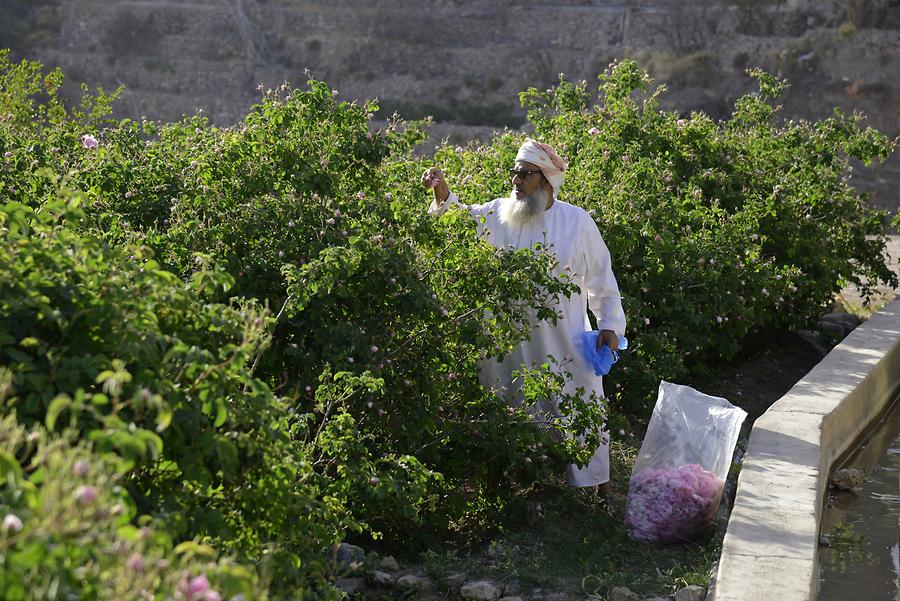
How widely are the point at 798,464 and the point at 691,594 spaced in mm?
1211

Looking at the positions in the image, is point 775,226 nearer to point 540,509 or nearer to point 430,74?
point 540,509

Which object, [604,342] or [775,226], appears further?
[775,226]

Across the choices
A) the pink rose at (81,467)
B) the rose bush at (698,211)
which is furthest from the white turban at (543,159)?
the pink rose at (81,467)

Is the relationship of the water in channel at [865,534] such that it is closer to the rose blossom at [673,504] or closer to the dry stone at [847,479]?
the dry stone at [847,479]

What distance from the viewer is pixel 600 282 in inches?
224

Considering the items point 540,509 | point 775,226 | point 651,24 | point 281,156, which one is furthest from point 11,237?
point 651,24

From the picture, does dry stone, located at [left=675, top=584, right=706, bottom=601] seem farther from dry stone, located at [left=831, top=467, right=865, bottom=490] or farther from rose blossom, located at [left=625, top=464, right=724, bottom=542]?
dry stone, located at [left=831, top=467, right=865, bottom=490]

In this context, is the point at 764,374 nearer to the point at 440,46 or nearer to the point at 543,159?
the point at 543,159

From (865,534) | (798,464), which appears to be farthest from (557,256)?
(865,534)

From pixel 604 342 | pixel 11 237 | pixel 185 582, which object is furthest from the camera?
pixel 604 342

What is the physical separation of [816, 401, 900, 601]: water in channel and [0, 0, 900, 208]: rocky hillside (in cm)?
3108

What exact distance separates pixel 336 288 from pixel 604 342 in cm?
142

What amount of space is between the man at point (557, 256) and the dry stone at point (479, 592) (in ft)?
4.20

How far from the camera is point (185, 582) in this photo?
6.45 feet
